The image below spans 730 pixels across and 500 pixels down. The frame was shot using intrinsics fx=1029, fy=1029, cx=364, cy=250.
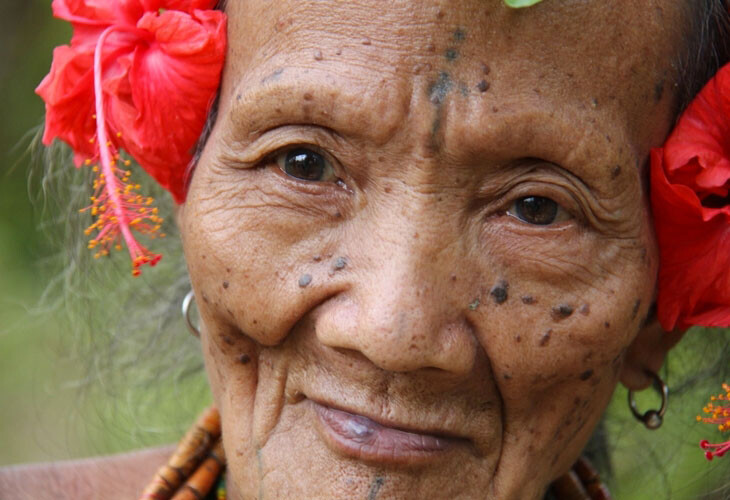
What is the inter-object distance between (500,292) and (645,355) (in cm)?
Answer: 68

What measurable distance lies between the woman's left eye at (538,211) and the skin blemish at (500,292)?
0.16m

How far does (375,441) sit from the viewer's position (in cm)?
207

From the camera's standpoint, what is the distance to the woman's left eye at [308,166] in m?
2.12

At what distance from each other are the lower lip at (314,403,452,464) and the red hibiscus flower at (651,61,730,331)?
685 millimetres

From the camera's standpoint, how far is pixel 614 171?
6.93ft

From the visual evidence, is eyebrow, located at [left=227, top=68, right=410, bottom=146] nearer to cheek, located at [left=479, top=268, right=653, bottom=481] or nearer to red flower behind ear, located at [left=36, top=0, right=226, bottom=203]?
red flower behind ear, located at [left=36, top=0, right=226, bottom=203]

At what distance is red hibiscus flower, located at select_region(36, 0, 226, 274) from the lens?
7.36 ft

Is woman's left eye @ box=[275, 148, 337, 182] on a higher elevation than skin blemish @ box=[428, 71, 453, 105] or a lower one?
lower

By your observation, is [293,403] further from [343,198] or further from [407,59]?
[407,59]

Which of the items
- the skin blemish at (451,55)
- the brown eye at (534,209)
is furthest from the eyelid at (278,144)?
the brown eye at (534,209)

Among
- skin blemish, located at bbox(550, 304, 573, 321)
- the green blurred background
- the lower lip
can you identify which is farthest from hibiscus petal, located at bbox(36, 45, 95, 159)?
skin blemish, located at bbox(550, 304, 573, 321)

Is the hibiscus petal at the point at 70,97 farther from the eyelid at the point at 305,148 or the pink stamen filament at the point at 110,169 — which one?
→ the eyelid at the point at 305,148

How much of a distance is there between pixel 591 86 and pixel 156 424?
2080mm

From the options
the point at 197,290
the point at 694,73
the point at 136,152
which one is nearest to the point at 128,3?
the point at 136,152
